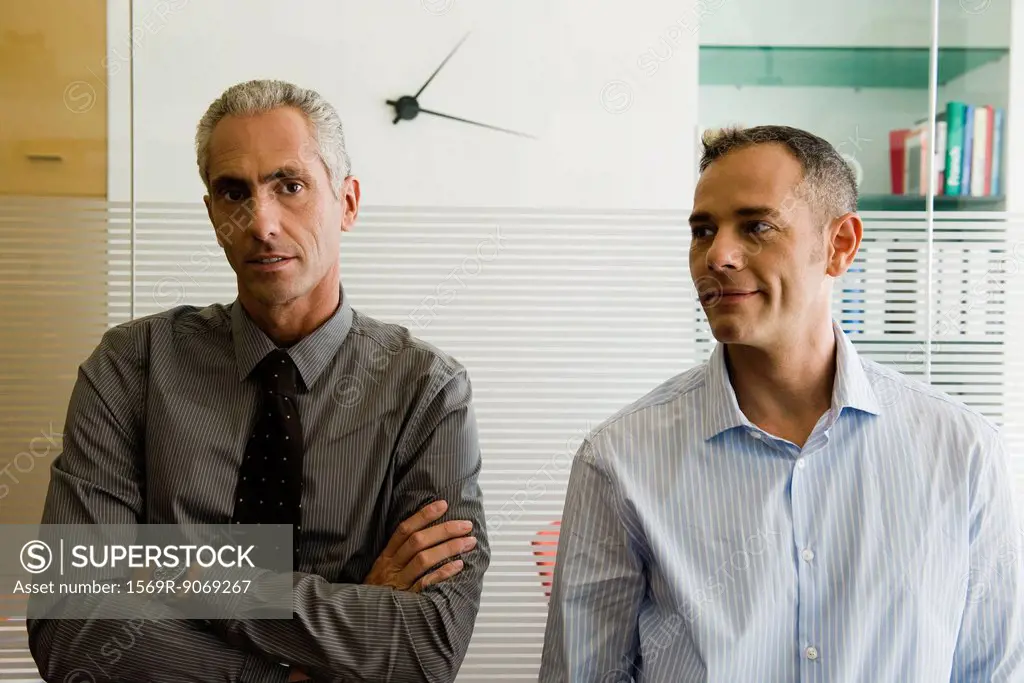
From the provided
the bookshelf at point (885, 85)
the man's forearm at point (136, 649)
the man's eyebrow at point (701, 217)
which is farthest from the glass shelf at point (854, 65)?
the man's forearm at point (136, 649)

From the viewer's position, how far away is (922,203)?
2.63 metres

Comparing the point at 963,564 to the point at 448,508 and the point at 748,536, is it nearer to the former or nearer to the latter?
the point at 748,536

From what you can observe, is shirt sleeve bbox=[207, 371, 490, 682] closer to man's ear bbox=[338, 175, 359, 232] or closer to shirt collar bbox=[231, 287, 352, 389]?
shirt collar bbox=[231, 287, 352, 389]

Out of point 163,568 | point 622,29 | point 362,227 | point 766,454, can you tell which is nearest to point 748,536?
point 766,454

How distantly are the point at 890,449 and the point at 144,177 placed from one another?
192cm

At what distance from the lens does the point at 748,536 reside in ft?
4.78

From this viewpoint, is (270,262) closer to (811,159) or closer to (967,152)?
(811,159)

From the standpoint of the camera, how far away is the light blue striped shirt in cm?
142

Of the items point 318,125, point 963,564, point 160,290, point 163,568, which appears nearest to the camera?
point 963,564

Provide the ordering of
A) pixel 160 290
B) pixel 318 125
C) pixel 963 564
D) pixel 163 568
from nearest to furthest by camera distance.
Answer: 1. pixel 963 564
2. pixel 163 568
3. pixel 318 125
4. pixel 160 290

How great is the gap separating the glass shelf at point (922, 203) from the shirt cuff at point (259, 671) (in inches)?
75.6

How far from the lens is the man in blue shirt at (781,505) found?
1422 millimetres

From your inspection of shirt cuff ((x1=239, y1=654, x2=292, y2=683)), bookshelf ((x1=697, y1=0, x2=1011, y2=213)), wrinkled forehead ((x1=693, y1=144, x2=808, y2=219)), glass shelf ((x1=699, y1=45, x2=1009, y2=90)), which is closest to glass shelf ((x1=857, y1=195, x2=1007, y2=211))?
bookshelf ((x1=697, y1=0, x2=1011, y2=213))

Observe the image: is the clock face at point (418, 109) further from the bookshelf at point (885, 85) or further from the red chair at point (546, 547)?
the red chair at point (546, 547)
